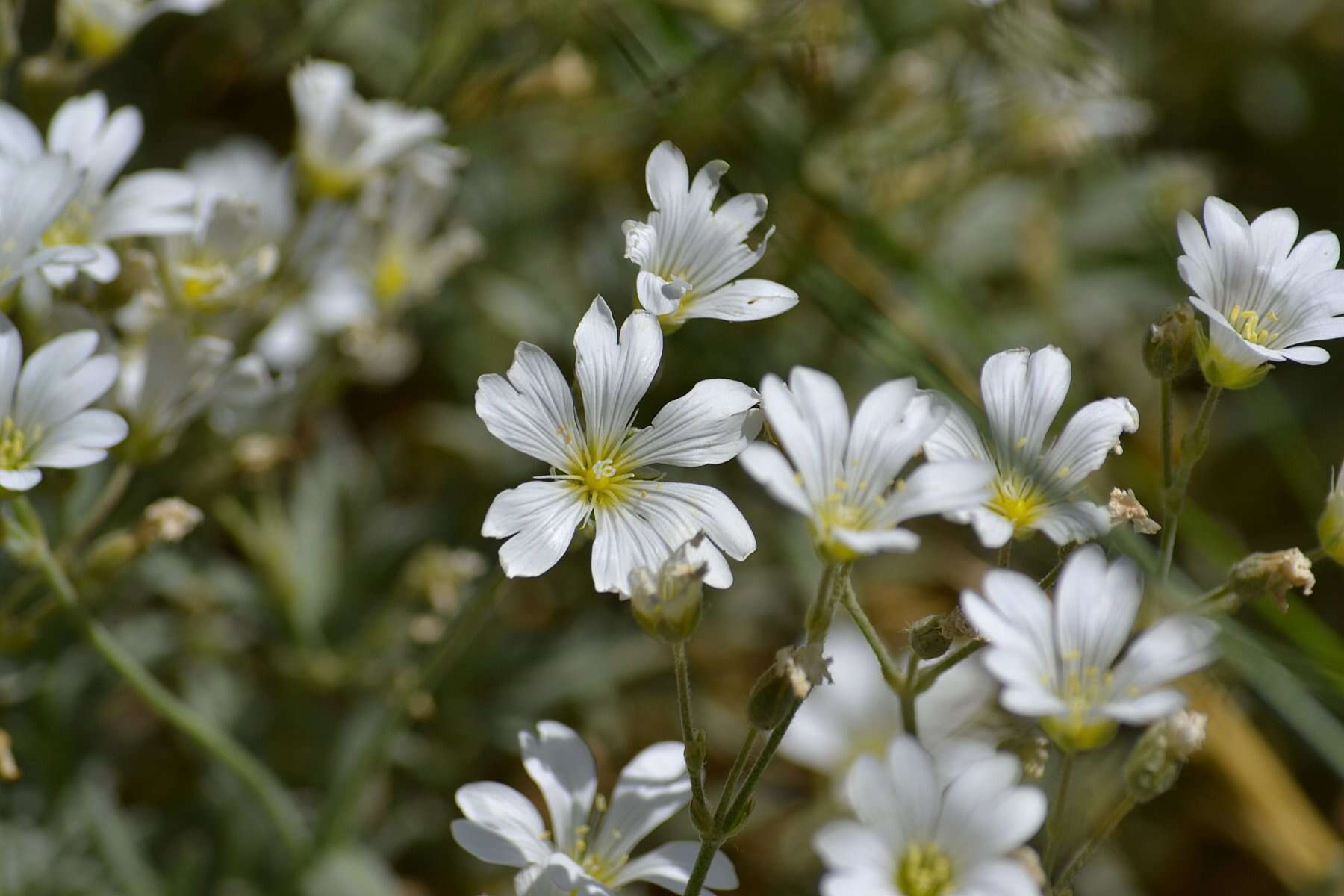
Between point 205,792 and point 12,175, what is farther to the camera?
point 205,792

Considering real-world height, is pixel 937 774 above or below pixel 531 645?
above

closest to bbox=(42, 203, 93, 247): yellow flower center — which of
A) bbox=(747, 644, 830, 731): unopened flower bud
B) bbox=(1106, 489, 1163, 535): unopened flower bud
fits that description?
bbox=(747, 644, 830, 731): unopened flower bud

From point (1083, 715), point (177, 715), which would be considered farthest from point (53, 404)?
point (1083, 715)

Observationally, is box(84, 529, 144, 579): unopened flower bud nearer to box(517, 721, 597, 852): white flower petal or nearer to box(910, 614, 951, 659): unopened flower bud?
box(517, 721, 597, 852): white flower petal

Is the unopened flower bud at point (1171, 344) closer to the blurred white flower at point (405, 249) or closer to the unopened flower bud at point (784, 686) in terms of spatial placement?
the unopened flower bud at point (784, 686)

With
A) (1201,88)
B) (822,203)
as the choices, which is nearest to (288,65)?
(822,203)

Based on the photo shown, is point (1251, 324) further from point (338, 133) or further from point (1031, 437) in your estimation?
point (338, 133)

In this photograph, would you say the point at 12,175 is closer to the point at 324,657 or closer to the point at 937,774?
the point at 324,657
